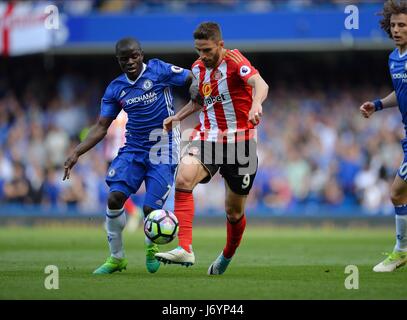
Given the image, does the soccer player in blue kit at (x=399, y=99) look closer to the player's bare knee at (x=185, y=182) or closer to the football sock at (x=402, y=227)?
the football sock at (x=402, y=227)

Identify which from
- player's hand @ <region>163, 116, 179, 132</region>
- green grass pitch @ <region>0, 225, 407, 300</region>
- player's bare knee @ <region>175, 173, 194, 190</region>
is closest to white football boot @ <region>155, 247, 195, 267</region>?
green grass pitch @ <region>0, 225, 407, 300</region>

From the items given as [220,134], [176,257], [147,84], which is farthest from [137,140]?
[176,257]

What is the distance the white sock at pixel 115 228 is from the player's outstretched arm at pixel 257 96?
1.95 metres

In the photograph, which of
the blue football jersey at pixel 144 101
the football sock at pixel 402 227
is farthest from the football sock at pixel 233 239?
the football sock at pixel 402 227

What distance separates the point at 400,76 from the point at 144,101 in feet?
8.93

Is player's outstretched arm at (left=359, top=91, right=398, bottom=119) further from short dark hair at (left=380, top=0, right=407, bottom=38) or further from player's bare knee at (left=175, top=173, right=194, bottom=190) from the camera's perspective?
player's bare knee at (left=175, top=173, right=194, bottom=190)

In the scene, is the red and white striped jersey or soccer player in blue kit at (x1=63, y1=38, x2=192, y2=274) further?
soccer player in blue kit at (x1=63, y1=38, x2=192, y2=274)

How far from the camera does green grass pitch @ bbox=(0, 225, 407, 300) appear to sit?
7590mm

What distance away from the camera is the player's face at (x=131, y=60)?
9.57 meters

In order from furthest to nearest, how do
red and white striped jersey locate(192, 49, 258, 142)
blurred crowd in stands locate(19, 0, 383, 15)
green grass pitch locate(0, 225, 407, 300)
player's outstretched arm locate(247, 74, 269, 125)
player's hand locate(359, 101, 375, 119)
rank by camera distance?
blurred crowd in stands locate(19, 0, 383, 15) < player's hand locate(359, 101, 375, 119) < red and white striped jersey locate(192, 49, 258, 142) < player's outstretched arm locate(247, 74, 269, 125) < green grass pitch locate(0, 225, 407, 300)

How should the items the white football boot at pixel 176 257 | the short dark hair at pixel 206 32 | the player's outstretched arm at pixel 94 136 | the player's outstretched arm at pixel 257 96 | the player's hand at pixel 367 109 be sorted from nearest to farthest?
1. the player's outstretched arm at pixel 257 96
2. the white football boot at pixel 176 257
3. the short dark hair at pixel 206 32
4. the player's outstretched arm at pixel 94 136
5. the player's hand at pixel 367 109

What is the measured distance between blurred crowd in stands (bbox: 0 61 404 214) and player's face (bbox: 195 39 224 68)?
1062 centimetres
